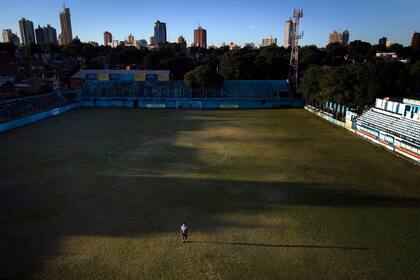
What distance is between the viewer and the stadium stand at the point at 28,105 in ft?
149

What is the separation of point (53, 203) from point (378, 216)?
2136 cm

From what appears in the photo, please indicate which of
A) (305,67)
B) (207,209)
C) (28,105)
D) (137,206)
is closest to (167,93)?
(28,105)

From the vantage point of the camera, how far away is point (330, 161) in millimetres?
28766

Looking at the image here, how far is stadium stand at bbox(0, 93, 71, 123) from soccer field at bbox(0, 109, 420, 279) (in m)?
10.9

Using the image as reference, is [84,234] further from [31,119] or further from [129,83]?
Answer: [129,83]

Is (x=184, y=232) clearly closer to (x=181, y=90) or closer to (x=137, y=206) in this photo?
(x=137, y=206)

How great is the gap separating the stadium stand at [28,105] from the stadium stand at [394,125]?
5146 cm

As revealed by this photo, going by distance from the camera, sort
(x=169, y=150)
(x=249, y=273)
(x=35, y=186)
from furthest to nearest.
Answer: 1. (x=169, y=150)
2. (x=35, y=186)
3. (x=249, y=273)

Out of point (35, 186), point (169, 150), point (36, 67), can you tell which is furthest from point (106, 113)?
point (36, 67)

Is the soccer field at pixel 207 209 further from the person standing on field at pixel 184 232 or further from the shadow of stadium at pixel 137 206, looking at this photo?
the person standing on field at pixel 184 232

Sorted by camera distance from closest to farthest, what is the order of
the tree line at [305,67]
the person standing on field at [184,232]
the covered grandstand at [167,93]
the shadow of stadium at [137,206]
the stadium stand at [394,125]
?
the person standing on field at [184,232] → the shadow of stadium at [137,206] → the stadium stand at [394,125] → the tree line at [305,67] → the covered grandstand at [167,93]

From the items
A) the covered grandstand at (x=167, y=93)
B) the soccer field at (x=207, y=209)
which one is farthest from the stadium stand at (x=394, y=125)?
the covered grandstand at (x=167, y=93)

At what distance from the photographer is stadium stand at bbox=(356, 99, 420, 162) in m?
30.2

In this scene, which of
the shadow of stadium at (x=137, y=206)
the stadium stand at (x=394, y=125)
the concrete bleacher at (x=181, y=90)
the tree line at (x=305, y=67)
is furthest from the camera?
the concrete bleacher at (x=181, y=90)
